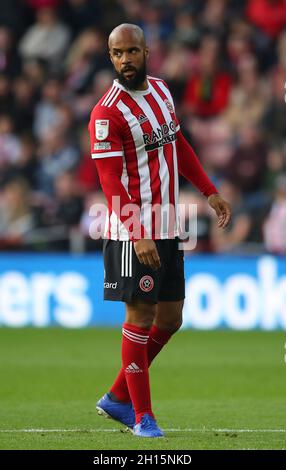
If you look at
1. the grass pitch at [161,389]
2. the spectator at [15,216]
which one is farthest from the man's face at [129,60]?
the spectator at [15,216]

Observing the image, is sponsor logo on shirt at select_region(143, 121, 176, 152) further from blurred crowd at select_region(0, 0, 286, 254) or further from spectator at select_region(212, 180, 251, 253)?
spectator at select_region(212, 180, 251, 253)

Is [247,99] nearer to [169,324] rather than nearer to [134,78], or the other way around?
[169,324]

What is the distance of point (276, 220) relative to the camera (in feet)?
46.9

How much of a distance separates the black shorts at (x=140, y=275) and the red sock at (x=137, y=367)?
0.66 ft

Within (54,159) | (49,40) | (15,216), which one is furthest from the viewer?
(49,40)

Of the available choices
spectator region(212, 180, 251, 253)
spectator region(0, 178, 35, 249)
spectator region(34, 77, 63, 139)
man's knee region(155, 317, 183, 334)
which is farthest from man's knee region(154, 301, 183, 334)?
spectator region(34, 77, 63, 139)

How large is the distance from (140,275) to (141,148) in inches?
28.5

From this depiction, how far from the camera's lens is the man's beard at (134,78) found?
6852mm

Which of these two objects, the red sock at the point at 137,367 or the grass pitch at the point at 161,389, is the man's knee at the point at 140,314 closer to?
the red sock at the point at 137,367

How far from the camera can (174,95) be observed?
53.5 ft

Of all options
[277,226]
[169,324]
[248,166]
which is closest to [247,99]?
[248,166]

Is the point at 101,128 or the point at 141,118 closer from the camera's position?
the point at 101,128

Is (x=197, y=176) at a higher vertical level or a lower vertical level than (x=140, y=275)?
higher

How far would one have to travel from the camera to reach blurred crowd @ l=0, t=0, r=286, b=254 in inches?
585
